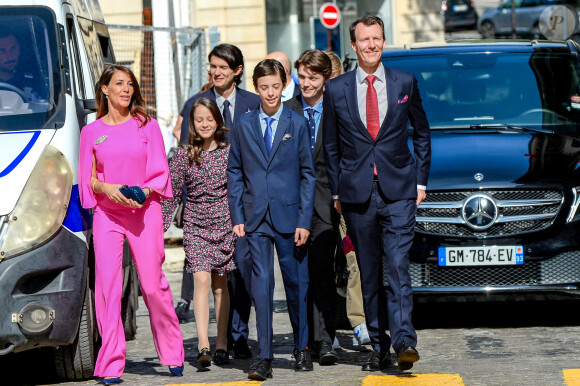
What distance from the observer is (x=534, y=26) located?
38594 mm

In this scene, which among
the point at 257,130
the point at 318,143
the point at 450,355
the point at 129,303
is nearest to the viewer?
A: the point at 257,130

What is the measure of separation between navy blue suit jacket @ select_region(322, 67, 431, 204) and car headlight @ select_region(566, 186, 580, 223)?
60.5 inches

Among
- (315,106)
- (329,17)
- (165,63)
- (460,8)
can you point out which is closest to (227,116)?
(315,106)

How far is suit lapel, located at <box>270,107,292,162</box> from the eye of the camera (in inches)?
297

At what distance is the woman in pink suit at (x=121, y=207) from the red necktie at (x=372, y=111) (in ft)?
3.98

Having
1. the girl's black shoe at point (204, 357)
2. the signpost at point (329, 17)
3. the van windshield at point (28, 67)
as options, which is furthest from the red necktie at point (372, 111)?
the signpost at point (329, 17)

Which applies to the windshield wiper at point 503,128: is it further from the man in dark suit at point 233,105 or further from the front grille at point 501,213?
the man in dark suit at point 233,105

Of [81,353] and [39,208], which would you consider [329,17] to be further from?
[39,208]

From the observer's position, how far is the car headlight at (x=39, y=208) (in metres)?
6.82

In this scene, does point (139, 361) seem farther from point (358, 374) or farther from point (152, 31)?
point (152, 31)

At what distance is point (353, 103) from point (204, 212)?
130cm

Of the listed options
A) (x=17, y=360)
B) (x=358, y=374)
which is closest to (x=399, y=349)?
(x=358, y=374)

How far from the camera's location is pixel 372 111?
7.26 meters

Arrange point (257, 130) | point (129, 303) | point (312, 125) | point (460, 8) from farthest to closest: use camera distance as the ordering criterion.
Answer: point (460, 8) < point (129, 303) < point (312, 125) < point (257, 130)
